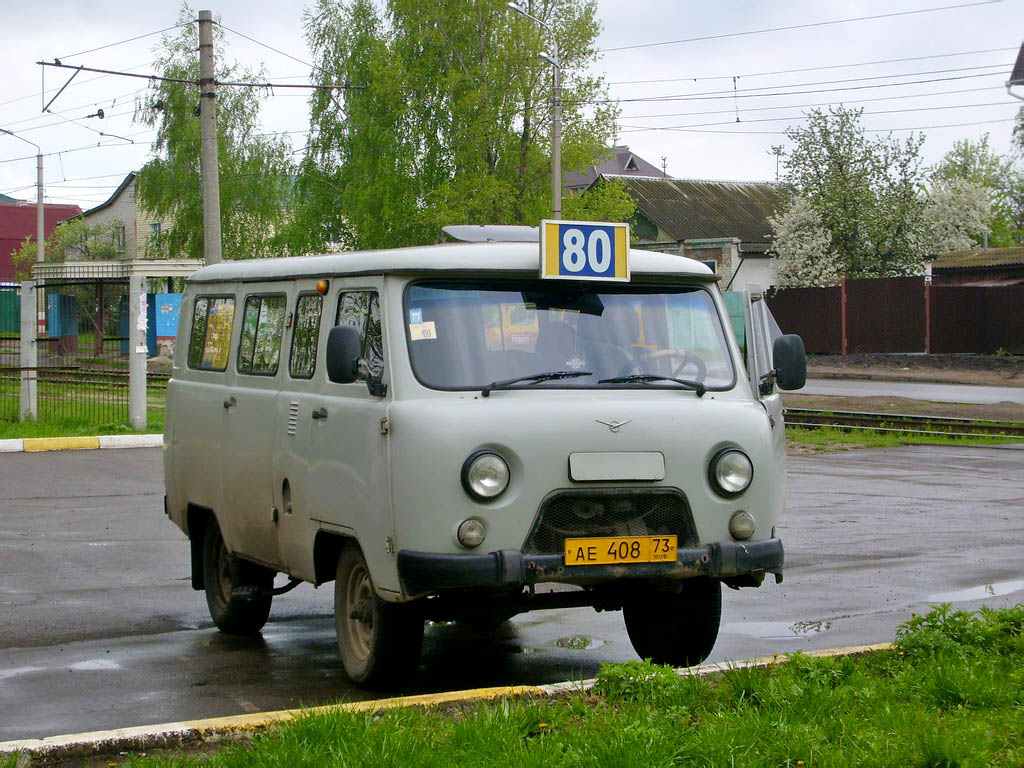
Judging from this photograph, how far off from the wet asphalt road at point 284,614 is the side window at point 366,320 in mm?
1560

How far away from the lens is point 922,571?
10.4 meters

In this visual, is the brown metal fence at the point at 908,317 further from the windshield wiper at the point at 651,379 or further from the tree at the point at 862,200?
the windshield wiper at the point at 651,379

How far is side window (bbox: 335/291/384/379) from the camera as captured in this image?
663 centimetres

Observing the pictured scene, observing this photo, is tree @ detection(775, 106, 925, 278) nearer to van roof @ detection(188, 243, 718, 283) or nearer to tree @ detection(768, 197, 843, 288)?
tree @ detection(768, 197, 843, 288)

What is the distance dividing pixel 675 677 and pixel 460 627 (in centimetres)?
294

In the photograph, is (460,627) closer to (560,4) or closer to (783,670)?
(783,670)

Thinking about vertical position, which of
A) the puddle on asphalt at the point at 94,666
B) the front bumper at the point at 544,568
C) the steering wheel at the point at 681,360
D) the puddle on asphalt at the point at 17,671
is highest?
the steering wheel at the point at 681,360

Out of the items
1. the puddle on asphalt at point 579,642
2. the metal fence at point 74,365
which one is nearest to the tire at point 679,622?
the puddle on asphalt at point 579,642

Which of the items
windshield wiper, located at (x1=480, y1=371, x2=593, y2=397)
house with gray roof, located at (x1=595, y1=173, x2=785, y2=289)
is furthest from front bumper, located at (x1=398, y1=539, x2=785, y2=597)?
house with gray roof, located at (x1=595, y1=173, x2=785, y2=289)

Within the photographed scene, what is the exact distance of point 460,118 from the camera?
48.5m

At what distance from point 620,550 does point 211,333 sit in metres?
3.51

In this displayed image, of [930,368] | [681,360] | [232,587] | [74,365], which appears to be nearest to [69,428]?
[74,365]

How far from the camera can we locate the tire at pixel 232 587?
324 inches

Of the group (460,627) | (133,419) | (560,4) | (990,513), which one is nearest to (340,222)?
(560,4)
